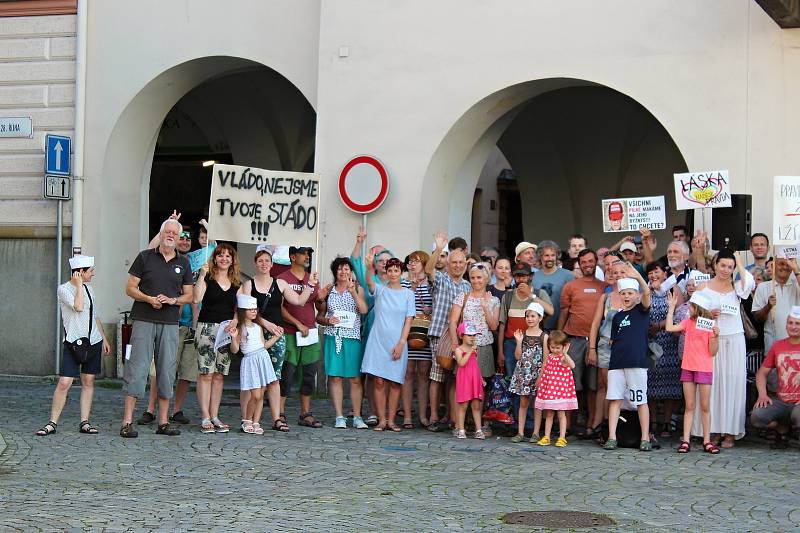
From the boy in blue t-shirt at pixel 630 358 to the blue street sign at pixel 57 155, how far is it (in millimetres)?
8634

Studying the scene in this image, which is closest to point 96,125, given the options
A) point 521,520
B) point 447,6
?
point 447,6

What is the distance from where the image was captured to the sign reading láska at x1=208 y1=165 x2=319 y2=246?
13109mm

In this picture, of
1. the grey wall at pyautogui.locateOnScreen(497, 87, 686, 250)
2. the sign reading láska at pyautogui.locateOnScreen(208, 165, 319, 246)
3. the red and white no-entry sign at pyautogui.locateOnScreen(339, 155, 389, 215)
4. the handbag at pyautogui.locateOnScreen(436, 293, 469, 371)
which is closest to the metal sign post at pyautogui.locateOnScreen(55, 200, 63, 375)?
the red and white no-entry sign at pyautogui.locateOnScreen(339, 155, 389, 215)

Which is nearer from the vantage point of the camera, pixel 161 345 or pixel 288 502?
pixel 288 502

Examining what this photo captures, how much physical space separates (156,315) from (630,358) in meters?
4.37

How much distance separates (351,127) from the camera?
15797mm

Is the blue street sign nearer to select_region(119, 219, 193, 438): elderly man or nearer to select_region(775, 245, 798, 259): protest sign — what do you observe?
select_region(119, 219, 193, 438): elderly man

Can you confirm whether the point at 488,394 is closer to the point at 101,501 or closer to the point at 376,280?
the point at 376,280

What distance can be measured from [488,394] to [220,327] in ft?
8.80

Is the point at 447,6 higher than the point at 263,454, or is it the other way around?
the point at 447,6

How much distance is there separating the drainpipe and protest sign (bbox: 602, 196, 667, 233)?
24.3ft

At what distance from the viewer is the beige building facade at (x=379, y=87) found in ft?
45.7

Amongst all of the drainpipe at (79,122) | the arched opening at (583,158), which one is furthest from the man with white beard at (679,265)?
the drainpipe at (79,122)

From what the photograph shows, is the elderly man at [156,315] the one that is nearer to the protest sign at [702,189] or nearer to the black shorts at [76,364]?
the black shorts at [76,364]
